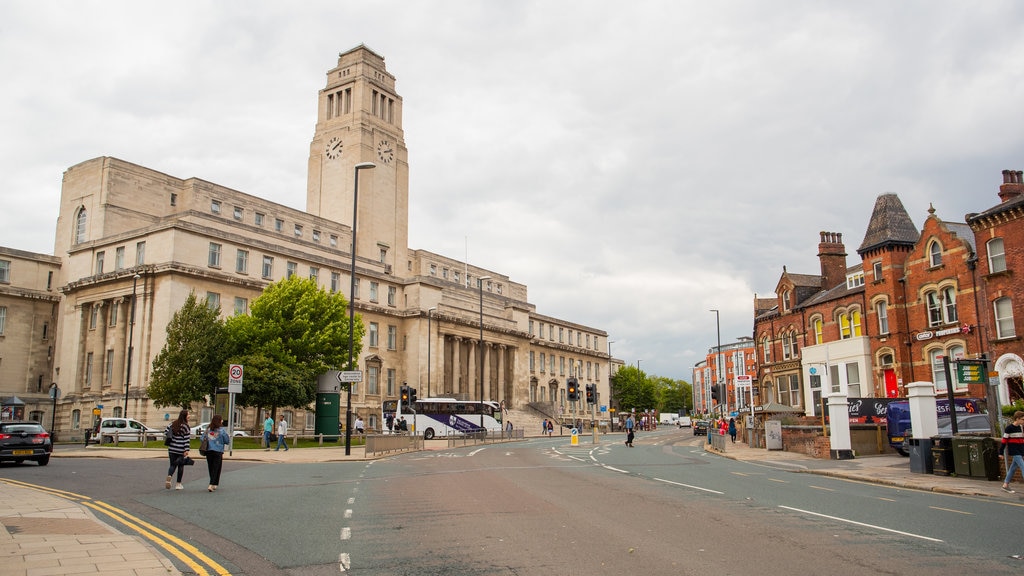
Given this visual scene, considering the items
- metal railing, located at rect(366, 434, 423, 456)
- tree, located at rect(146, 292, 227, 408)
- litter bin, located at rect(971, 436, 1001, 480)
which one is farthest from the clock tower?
litter bin, located at rect(971, 436, 1001, 480)

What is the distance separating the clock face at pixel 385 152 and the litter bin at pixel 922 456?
225 ft

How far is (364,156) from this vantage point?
78438 millimetres

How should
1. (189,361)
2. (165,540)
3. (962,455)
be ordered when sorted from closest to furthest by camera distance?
1. (165,540)
2. (962,455)
3. (189,361)

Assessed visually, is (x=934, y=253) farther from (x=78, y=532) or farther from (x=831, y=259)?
(x=78, y=532)

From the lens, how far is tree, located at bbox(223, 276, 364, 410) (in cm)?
4419

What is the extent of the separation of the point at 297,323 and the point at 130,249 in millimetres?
18973

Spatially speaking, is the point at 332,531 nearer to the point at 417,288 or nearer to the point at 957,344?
the point at 957,344

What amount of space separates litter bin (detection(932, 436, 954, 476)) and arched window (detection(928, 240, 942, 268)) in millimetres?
20975

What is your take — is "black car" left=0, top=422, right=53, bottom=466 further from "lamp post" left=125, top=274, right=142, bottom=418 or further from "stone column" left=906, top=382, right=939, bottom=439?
"stone column" left=906, top=382, right=939, bottom=439

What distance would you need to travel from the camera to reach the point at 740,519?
37.1ft

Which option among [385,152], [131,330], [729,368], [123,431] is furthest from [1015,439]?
[729,368]

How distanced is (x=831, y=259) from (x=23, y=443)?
47.2 m

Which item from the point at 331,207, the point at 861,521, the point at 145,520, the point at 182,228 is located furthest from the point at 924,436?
the point at 331,207

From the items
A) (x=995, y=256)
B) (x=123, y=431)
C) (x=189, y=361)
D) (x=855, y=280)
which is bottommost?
(x=123, y=431)
